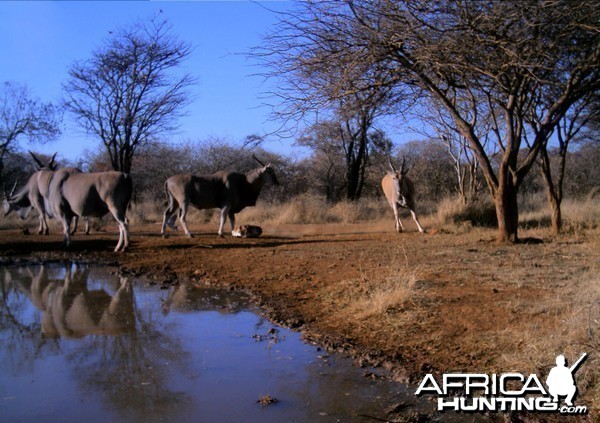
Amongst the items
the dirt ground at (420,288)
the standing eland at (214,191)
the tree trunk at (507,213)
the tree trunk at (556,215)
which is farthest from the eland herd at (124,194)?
the tree trunk at (507,213)

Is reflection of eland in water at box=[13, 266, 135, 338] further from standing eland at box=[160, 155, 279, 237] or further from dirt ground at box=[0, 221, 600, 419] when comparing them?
standing eland at box=[160, 155, 279, 237]

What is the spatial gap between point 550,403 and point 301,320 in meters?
3.53

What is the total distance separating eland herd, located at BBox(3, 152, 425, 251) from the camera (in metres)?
14.1

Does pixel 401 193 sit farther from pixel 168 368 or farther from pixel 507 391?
pixel 507 391

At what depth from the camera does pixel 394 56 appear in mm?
10633

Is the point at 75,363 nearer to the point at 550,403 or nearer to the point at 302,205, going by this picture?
the point at 550,403

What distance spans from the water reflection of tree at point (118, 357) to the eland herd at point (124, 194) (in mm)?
5068

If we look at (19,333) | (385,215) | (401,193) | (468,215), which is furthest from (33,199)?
(468,215)

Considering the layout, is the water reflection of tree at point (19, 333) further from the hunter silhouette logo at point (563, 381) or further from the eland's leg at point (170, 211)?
the eland's leg at point (170, 211)

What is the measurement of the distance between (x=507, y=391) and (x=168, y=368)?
320 centimetres

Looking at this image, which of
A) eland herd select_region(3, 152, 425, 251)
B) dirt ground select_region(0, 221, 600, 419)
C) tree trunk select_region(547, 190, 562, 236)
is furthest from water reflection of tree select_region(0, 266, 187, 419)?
tree trunk select_region(547, 190, 562, 236)

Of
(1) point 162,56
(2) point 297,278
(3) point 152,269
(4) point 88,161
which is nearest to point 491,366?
(2) point 297,278

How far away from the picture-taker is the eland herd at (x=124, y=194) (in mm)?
14133

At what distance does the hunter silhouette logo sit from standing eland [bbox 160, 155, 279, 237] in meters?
12.1
